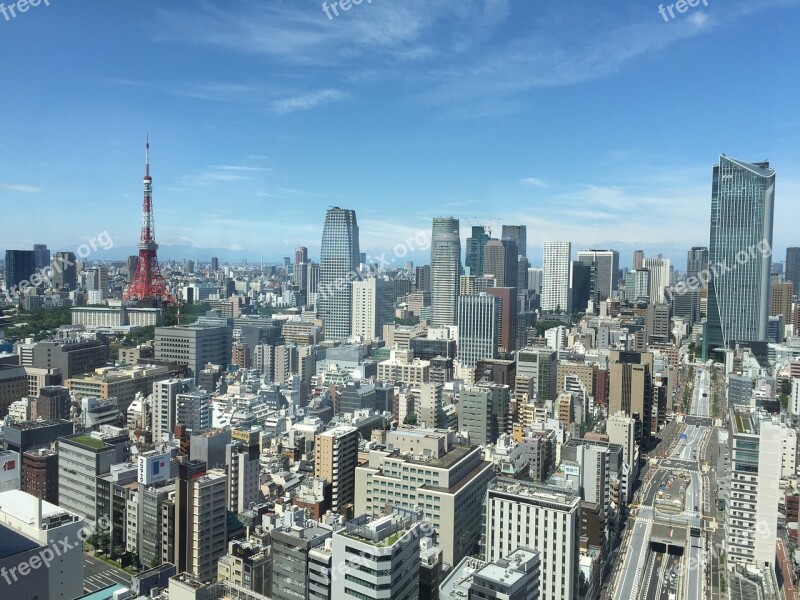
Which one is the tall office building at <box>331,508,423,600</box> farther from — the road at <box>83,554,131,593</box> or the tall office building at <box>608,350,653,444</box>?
the tall office building at <box>608,350,653,444</box>

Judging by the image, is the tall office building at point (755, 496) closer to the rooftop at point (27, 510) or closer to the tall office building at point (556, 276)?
the rooftop at point (27, 510)

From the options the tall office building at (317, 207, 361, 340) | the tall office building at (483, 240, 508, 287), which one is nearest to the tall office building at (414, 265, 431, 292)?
the tall office building at (483, 240, 508, 287)

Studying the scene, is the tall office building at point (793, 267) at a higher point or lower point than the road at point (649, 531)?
higher

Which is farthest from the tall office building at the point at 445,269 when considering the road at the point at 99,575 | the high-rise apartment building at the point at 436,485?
the road at the point at 99,575

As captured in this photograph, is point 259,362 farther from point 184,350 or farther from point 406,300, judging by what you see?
point 406,300

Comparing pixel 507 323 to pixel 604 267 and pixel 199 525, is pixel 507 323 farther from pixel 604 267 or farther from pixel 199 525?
pixel 604 267

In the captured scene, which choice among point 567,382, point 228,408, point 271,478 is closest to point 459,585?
point 271,478

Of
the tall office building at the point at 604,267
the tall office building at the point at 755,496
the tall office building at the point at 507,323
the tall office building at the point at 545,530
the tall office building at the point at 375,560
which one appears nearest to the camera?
the tall office building at the point at 375,560
